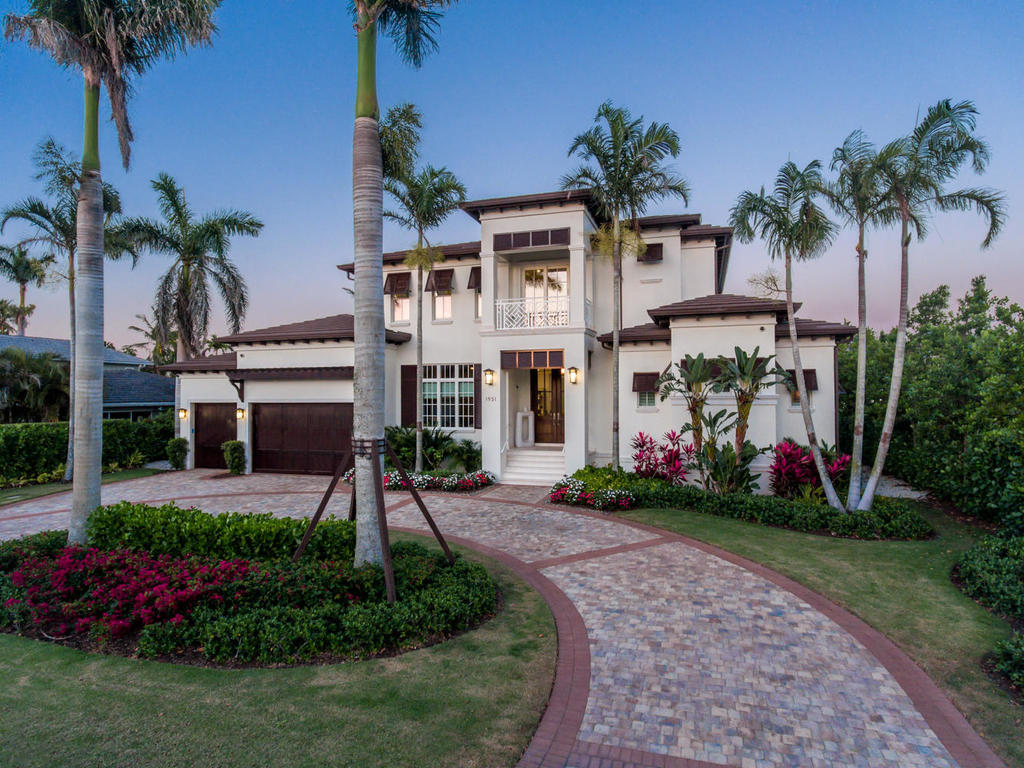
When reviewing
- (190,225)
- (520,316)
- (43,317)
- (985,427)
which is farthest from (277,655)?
(43,317)

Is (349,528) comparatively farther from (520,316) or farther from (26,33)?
(520,316)

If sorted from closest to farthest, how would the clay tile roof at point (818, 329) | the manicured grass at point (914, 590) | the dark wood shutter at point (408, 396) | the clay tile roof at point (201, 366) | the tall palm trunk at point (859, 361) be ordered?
the manicured grass at point (914, 590), the tall palm trunk at point (859, 361), the clay tile roof at point (818, 329), the dark wood shutter at point (408, 396), the clay tile roof at point (201, 366)

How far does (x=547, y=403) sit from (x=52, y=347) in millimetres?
28147

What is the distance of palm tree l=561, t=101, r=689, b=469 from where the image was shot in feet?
40.5

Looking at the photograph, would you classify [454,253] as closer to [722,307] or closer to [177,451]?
[722,307]

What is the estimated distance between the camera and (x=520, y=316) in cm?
1572

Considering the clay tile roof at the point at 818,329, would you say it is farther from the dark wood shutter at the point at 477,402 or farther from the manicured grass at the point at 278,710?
the manicured grass at the point at 278,710

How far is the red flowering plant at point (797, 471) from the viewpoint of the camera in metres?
11.6

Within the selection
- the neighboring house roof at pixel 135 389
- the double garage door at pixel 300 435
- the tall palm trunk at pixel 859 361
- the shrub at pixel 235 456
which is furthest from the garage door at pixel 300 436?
the tall palm trunk at pixel 859 361

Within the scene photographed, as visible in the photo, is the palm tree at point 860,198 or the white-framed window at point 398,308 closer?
the palm tree at point 860,198

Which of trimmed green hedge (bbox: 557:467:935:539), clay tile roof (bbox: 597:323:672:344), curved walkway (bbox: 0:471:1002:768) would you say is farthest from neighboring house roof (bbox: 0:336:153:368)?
curved walkway (bbox: 0:471:1002:768)

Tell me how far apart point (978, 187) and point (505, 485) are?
12706 millimetres

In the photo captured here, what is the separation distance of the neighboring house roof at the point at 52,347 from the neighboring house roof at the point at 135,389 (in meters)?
1.07

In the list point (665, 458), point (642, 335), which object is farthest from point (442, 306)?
point (665, 458)
